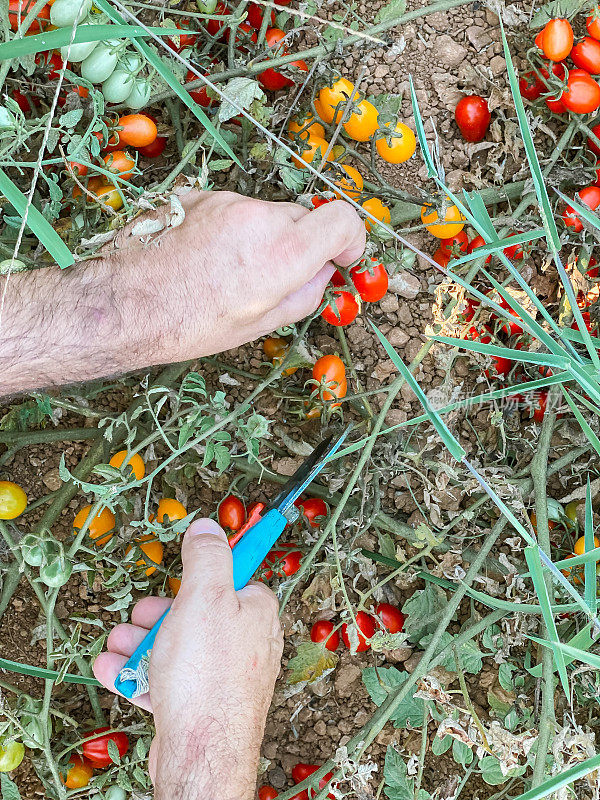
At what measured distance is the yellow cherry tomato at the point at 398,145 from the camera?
5.36 feet

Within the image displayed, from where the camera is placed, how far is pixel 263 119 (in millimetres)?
1576

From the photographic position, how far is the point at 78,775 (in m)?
1.72

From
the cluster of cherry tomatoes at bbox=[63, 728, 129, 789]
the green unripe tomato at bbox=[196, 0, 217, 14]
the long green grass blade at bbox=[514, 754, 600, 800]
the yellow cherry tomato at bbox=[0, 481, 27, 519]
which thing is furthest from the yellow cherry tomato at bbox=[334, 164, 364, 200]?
the cluster of cherry tomatoes at bbox=[63, 728, 129, 789]

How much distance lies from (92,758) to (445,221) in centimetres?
143

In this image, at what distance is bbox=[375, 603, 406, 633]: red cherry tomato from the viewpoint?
1724 millimetres

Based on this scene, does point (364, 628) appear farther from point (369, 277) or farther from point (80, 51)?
point (80, 51)

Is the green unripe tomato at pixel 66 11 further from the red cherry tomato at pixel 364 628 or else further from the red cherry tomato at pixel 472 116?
the red cherry tomato at pixel 364 628

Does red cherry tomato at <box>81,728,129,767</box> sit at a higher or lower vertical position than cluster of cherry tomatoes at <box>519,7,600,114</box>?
lower

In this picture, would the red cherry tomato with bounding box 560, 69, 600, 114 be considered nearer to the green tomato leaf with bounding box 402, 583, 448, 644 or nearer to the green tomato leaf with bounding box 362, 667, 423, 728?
the green tomato leaf with bounding box 402, 583, 448, 644

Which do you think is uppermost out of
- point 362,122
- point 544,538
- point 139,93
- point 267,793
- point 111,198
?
point 139,93

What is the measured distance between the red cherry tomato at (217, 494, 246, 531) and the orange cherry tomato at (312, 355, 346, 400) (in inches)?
12.8

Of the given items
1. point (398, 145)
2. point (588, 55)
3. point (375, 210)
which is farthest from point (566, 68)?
point (375, 210)

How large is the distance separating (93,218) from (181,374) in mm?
400

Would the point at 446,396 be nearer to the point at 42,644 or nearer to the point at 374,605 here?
the point at 374,605
